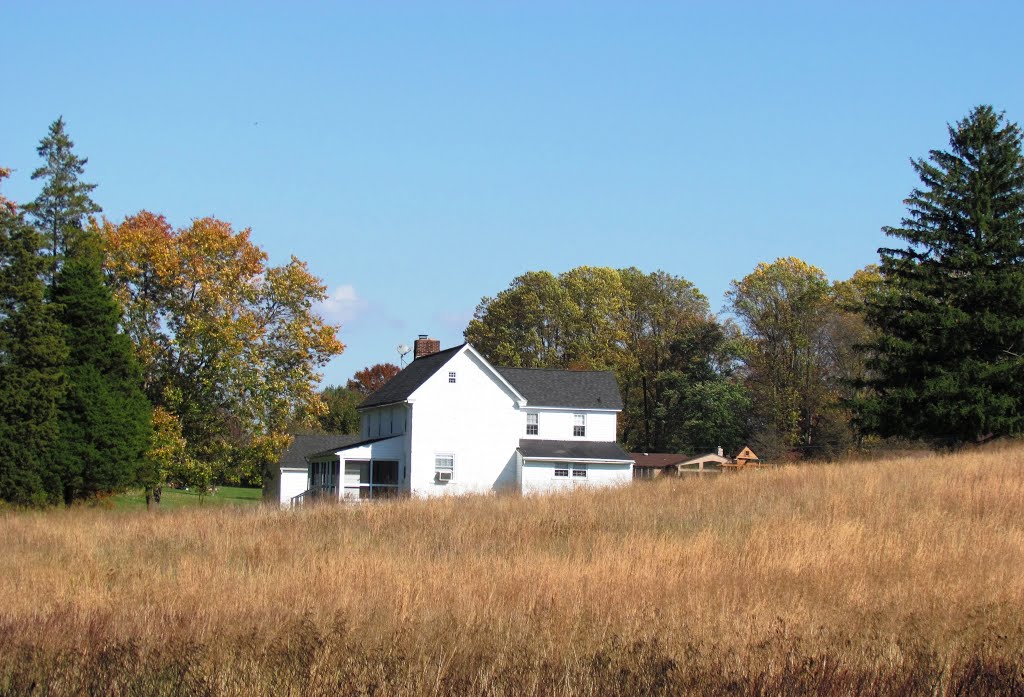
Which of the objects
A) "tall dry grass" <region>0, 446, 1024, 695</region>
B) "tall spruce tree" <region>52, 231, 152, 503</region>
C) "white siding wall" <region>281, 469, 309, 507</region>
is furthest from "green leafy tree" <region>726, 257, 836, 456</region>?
"tall dry grass" <region>0, 446, 1024, 695</region>

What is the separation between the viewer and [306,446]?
62.4 m

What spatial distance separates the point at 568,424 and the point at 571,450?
2.46m

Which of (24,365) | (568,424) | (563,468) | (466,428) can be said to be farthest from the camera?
(568,424)

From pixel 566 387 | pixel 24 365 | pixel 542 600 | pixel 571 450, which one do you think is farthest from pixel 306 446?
pixel 542 600

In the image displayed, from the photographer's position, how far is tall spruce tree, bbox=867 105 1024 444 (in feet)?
130

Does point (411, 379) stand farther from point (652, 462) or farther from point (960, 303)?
point (960, 303)

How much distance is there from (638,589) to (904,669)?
3.85m

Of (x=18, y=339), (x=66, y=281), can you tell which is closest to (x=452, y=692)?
(x=18, y=339)

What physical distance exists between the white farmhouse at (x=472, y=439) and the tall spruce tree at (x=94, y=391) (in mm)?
10606

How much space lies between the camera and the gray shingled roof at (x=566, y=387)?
52969 millimetres

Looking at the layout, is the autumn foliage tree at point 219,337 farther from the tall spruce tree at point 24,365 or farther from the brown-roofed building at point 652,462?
the brown-roofed building at point 652,462

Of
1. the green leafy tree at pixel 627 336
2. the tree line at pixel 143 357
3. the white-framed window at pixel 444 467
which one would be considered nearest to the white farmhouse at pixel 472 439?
the white-framed window at pixel 444 467

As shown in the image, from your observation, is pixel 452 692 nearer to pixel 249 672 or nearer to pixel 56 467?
pixel 249 672

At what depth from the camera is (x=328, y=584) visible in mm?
12016
